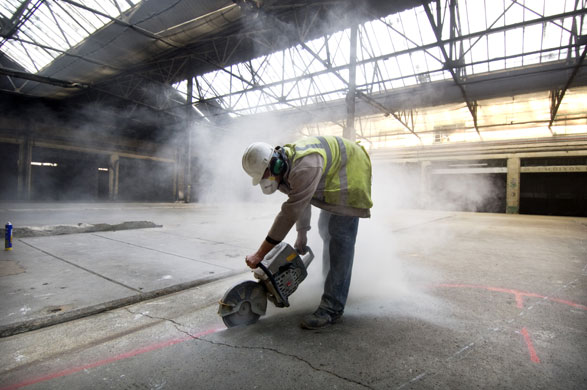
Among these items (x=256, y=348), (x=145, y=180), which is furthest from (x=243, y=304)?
(x=145, y=180)

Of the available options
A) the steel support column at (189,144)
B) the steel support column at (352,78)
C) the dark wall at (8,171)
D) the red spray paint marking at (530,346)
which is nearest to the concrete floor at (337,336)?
the red spray paint marking at (530,346)

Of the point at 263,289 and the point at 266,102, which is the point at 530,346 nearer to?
the point at 263,289

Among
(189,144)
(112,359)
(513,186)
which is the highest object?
(189,144)

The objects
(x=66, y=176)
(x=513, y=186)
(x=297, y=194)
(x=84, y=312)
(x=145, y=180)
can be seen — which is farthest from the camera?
(x=145, y=180)

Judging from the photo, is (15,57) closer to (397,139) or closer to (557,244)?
(557,244)

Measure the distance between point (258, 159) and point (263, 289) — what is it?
773 millimetres

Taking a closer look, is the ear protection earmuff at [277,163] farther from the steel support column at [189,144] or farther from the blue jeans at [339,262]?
the steel support column at [189,144]

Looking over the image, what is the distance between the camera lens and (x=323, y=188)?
173 cm

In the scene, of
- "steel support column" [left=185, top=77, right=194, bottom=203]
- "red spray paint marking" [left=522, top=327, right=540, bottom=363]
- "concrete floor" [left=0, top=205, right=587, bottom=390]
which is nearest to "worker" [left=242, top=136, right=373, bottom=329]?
"concrete floor" [left=0, top=205, right=587, bottom=390]

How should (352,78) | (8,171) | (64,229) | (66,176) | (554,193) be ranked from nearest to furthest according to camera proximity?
(64,229), (352,78), (8,171), (66,176), (554,193)

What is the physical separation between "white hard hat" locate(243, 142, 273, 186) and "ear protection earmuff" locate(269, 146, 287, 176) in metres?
0.03

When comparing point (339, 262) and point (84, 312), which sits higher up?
point (339, 262)

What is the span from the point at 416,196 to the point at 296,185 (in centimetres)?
1676

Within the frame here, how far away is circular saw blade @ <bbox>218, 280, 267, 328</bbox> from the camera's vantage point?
1.64m
